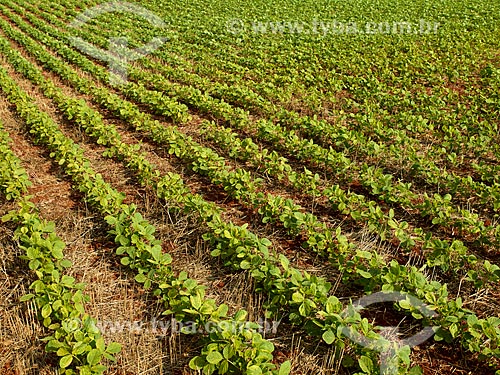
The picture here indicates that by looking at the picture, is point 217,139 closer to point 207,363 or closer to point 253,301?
point 253,301

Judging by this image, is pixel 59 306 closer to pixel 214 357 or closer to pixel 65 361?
pixel 65 361

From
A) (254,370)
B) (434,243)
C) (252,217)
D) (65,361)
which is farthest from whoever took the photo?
(252,217)

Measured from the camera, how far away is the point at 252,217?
5.36 meters

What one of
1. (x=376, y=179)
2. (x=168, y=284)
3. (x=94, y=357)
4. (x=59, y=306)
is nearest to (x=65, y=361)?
(x=94, y=357)

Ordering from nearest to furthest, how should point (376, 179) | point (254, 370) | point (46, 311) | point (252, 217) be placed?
point (254, 370) → point (46, 311) → point (252, 217) → point (376, 179)

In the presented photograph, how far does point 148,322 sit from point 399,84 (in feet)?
28.5

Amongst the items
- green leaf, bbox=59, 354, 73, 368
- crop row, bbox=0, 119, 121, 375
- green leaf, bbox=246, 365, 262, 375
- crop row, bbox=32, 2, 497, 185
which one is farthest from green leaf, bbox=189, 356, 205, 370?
crop row, bbox=32, 2, 497, 185

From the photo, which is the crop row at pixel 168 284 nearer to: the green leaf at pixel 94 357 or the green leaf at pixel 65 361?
the green leaf at pixel 65 361

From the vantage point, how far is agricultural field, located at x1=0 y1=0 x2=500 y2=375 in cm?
347

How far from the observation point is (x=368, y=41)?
14.0m

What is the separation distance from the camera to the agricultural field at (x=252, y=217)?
347 cm

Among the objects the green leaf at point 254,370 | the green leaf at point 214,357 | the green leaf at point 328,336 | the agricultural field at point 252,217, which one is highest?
the green leaf at point 254,370

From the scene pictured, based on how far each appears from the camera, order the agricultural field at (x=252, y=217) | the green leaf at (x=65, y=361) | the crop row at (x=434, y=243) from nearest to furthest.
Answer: the green leaf at (x=65, y=361), the agricultural field at (x=252, y=217), the crop row at (x=434, y=243)

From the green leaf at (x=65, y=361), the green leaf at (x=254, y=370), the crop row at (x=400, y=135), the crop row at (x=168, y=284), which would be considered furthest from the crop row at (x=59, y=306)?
the crop row at (x=400, y=135)
